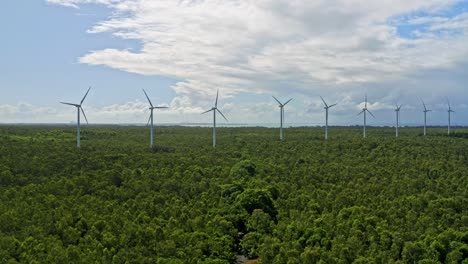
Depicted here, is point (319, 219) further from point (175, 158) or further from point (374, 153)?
point (374, 153)

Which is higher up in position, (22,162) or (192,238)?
(22,162)

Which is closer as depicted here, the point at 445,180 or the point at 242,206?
the point at 242,206

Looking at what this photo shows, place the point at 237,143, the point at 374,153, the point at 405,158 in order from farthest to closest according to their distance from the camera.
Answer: the point at 237,143, the point at 374,153, the point at 405,158

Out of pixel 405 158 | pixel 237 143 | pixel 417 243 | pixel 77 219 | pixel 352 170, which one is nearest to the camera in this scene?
pixel 417 243

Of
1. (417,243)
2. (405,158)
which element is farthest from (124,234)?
(405,158)

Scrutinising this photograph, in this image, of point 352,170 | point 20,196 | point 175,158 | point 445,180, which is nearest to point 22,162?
point 20,196

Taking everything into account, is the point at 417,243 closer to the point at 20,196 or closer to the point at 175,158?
the point at 20,196
